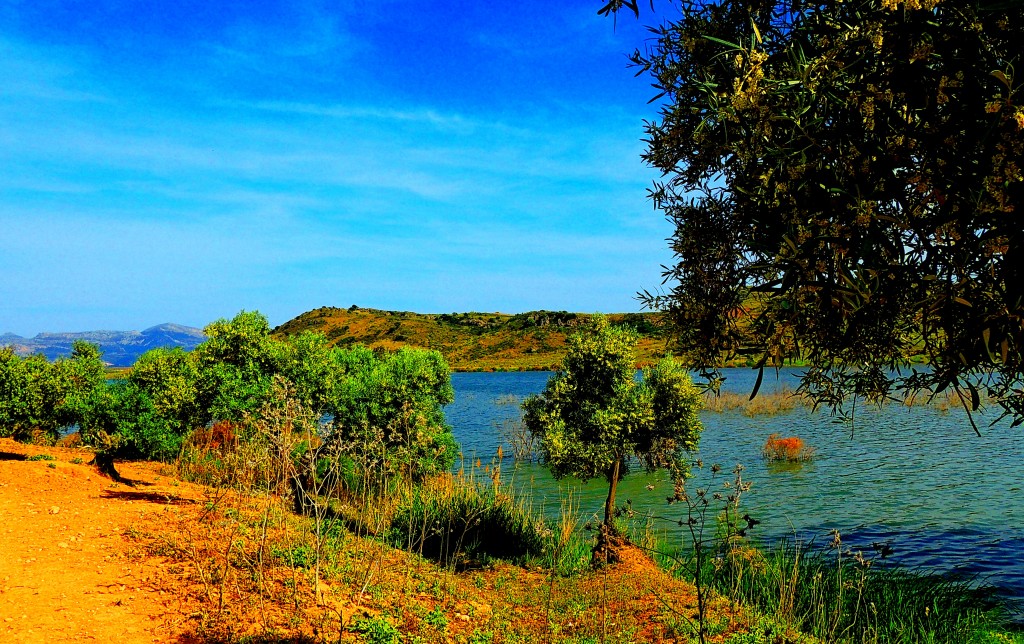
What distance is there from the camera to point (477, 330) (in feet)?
449

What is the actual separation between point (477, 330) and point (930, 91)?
436 feet

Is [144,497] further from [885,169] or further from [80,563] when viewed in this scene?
[885,169]

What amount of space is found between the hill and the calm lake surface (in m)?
73.8

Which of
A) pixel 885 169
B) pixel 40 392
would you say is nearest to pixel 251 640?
pixel 885 169

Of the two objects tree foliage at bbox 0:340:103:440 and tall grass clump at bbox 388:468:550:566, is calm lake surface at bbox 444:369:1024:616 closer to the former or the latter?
tall grass clump at bbox 388:468:550:566

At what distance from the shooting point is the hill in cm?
11825

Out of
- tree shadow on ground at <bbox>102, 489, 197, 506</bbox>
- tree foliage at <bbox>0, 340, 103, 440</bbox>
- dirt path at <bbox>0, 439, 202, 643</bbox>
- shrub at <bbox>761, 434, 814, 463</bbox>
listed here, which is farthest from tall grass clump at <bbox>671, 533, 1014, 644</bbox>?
tree foliage at <bbox>0, 340, 103, 440</bbox>

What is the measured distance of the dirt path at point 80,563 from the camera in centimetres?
721

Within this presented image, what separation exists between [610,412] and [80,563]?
9.24m

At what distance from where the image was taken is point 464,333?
5335 inches

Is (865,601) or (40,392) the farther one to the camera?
(40,392)

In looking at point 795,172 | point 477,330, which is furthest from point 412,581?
point 477,330

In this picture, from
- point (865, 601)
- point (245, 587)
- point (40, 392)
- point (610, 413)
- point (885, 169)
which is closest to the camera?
point (885, 169)

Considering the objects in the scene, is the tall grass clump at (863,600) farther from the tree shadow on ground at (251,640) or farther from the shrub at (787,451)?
the shrub at (787,451)
